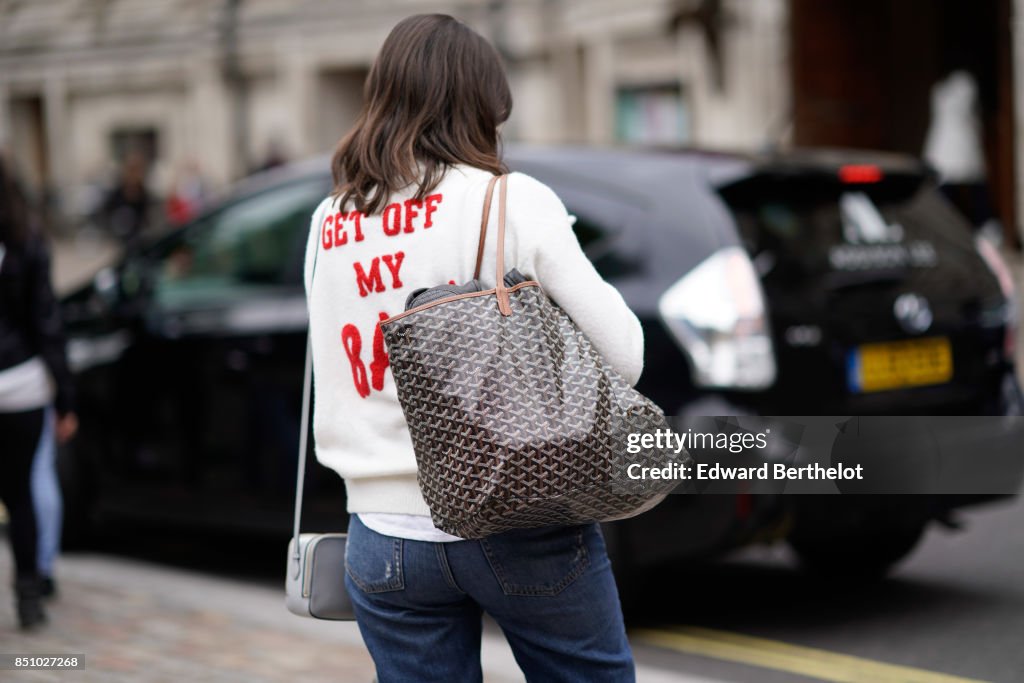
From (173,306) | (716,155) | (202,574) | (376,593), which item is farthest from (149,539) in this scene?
(376,593)

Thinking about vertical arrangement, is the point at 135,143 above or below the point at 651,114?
below

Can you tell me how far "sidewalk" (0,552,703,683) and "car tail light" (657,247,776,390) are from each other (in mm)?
905

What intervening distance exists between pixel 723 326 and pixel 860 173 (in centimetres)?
97

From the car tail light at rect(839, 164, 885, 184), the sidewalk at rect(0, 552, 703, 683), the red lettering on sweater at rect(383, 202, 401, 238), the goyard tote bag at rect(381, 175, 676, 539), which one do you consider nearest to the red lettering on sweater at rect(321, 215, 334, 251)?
the red lettering on sweater at rect(383, 202, 401, 238)

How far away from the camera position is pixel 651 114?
25.8 m

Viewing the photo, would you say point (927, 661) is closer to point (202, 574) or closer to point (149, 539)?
point (202, 574)

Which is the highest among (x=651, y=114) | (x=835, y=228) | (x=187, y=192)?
(x=835, y=228)

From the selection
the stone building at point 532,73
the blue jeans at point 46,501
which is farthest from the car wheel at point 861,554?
the stone building at point 532,73

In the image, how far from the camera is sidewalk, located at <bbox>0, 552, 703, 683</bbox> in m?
4.16

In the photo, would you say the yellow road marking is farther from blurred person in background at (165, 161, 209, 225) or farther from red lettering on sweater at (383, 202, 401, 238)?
blurred person in background at (165, 161, 209, 225)

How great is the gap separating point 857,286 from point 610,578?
8.36 feet

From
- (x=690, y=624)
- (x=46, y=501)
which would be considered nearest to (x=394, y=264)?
(x=690, y=624)

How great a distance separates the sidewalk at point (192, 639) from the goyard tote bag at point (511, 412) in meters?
1.78

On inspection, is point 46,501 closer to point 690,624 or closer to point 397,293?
point 690,624
